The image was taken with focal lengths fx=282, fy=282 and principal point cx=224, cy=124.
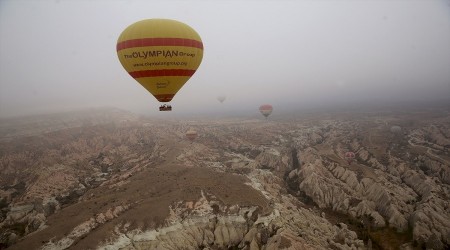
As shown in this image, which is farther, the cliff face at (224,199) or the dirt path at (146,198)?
the cliff face at (224,199)

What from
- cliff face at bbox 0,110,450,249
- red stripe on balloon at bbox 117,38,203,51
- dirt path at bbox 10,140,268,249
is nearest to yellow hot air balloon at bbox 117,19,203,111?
red stripe on balloon at bbox 117,38,203,51

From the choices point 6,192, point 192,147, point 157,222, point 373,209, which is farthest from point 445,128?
point 6,192

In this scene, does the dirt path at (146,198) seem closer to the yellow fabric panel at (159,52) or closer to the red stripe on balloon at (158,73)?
the yellow fabric panel at (159,52)

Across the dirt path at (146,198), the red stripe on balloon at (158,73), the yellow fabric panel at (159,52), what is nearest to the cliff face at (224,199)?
the dirt path at (146,198)

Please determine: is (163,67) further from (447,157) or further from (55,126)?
(55,126)

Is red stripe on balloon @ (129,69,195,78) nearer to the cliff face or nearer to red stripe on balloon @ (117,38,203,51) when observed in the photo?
red stripe on balloon @ (117,38,203,51)

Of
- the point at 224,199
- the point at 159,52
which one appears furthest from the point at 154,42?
the point at 224,199
